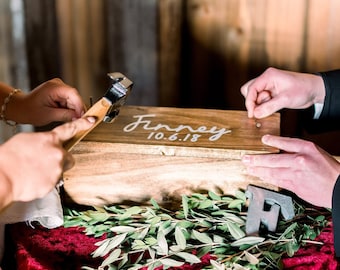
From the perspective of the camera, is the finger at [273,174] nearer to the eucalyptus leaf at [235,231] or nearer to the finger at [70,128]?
the eucalyptus leaf at [235,231]

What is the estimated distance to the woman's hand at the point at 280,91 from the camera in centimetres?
110

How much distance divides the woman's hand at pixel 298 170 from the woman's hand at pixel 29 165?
30 cm

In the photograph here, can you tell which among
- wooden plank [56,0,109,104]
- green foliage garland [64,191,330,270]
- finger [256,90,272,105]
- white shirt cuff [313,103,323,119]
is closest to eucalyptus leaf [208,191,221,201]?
green foliage garland [64,191,330,270]

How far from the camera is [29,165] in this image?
0.75m

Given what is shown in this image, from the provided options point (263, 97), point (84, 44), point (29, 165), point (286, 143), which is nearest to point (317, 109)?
point (263, 97)

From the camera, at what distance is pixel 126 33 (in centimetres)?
172

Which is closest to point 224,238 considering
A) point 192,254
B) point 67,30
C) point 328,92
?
point 192,254

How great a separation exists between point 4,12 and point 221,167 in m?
0.85

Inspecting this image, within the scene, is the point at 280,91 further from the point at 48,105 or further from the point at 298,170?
the point at 48,105

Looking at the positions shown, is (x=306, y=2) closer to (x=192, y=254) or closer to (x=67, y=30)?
(x=67, y=30)

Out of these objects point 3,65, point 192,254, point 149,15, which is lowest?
point 192,254

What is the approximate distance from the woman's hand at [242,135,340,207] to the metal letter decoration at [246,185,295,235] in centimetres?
3

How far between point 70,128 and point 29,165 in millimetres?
72

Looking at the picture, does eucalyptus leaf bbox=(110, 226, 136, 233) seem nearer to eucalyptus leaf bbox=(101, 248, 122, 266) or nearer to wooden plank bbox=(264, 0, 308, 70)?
eucalyptus leaf bbox=(101, 248, 122, 266)
